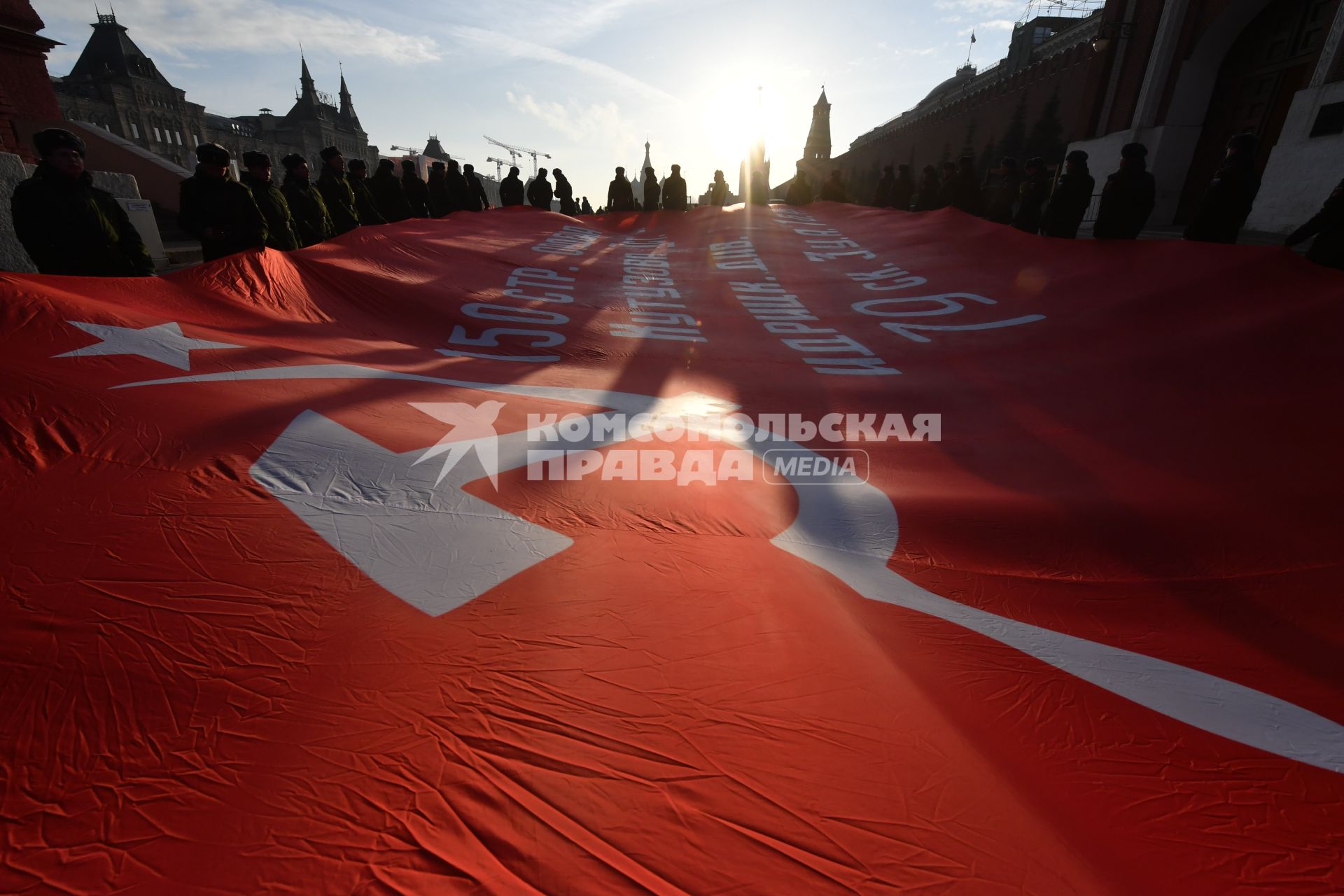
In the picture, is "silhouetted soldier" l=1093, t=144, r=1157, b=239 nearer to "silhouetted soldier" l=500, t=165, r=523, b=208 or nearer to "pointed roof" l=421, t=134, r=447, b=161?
"silhouetted soldier" l=500, t=165, r=523, b=208

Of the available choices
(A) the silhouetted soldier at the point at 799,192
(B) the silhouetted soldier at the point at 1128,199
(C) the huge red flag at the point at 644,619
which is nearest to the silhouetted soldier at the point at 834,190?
(A) the silhouetted soldier at the point at 799,192

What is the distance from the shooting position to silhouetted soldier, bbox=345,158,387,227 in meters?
8.72

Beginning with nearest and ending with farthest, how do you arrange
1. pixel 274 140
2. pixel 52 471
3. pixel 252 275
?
pixel 52 471, pixel 252 275, pixel 274 140

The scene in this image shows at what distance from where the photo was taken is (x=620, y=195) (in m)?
16.0

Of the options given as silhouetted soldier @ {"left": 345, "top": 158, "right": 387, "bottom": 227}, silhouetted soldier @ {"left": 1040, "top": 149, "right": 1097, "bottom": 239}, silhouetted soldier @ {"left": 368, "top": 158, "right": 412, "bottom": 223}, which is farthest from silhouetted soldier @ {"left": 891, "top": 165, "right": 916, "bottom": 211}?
silhouetted soldier @ {"left": 345, "top": 158, "right": 387, "bottom": 227}

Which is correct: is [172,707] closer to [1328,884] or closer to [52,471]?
[52,471]

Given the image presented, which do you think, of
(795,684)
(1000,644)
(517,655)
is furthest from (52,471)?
(1000,644)

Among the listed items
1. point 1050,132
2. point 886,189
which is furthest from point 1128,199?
point 1050,132

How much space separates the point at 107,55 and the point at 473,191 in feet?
210

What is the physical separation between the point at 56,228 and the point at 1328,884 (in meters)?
7.03

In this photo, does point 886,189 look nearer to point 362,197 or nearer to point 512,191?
point 512,191

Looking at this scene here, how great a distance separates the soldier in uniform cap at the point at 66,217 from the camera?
149 inches

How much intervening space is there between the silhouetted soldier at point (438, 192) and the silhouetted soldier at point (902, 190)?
11.1 meters

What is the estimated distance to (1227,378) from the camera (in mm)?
3717
